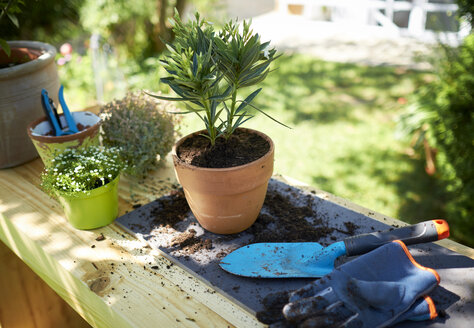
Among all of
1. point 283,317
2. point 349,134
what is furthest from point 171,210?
point 349,134

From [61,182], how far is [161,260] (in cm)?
39

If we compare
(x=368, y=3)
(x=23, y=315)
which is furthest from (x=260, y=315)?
(x=368, y=3)

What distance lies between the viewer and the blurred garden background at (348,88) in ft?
7.95

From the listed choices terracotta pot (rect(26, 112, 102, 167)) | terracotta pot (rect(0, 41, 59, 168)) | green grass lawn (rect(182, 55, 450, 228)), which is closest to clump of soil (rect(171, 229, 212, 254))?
terracotta pot (rect(26, 112, 102, 167))

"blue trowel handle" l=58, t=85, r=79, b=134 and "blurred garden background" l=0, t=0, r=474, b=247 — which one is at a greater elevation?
"blue trowel handle" l=58, t=85, r=79, b=134

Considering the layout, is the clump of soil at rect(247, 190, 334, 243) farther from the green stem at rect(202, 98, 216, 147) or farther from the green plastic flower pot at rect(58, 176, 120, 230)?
the green plastic flower pot at rect(58, 176, 120, 230)

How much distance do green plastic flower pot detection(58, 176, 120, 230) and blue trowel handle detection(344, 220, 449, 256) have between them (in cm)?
73

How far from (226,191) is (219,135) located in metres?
0.18

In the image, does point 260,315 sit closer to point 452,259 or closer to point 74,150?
point 452,259

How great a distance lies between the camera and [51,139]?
1373 mm

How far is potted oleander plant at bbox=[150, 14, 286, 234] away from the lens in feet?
3.47

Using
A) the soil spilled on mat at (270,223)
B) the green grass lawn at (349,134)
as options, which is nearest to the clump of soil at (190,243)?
the soil spilled on mat at (270,223)

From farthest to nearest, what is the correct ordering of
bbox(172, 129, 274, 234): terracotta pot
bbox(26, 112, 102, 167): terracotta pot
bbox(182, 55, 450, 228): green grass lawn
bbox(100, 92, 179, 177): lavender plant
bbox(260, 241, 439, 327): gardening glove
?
bbox(182, 55, 450, 228): green grass lawn → bbox(100, 92, 179, 177): lavender plant → bbox(26, 112, 102, 167): terracotta pot → bbox(172, 129, 274, 234): terracotta pot → bbox(260, 241, 439, 327): gardening glove

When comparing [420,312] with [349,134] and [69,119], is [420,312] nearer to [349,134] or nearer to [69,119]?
[69,119]
